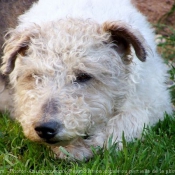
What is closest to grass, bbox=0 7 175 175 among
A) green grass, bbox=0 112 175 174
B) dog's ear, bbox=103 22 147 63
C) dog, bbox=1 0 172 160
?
green grass, bbox=0 112 175 174

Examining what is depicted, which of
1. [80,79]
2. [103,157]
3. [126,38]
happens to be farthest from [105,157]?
[126,38]

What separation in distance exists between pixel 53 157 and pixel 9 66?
89 centimetres

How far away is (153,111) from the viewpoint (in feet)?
16.6

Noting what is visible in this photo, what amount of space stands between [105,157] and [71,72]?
76cm

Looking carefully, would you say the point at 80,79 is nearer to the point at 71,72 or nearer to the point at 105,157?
the point at 71,72

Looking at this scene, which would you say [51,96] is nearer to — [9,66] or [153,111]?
[9,66]

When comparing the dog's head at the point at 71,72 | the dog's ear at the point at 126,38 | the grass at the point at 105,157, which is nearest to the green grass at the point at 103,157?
the grass at the point at 105,157

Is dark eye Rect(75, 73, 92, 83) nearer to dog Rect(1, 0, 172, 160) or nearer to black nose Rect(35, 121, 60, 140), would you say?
dog Rect(1, 0, 172, 160)

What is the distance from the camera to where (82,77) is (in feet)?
14.4

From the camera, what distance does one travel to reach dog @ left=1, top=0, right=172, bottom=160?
13.7 feet

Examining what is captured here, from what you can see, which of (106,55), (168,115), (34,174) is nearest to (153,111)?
(168,115)

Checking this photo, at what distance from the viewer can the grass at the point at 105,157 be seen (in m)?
3.96

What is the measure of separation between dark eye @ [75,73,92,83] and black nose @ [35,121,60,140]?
0.57 meters

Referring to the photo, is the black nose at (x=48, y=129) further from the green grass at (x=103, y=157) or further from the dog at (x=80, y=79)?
the green grass at (x=103, y=157)
